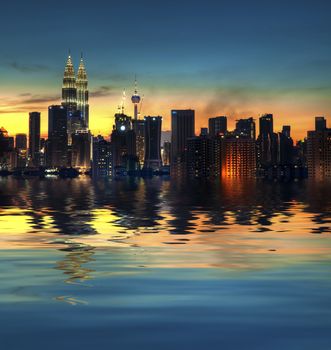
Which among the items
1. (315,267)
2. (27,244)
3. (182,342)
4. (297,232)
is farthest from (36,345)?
(297,232)

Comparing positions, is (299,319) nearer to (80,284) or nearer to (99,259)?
(80,284)

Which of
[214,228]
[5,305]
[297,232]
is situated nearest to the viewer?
[5,305]

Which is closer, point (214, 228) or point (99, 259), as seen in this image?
point (99, 259)

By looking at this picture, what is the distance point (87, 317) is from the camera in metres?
17.2

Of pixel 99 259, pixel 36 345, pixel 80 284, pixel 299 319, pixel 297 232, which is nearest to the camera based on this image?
pixel 36 345

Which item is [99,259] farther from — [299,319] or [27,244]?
[299,319]

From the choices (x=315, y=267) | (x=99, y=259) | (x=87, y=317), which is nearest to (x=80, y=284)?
(x=87, y=317)

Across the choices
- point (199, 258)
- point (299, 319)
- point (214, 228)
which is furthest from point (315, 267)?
point (214, 228)

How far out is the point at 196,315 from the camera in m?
17.6

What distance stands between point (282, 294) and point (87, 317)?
6.24m

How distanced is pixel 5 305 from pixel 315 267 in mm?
12600

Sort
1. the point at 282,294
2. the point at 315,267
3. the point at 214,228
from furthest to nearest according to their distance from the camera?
1. the point at 214,228
2. the point at 315,267
3. the point at 282,294

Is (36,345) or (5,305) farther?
(5,305)

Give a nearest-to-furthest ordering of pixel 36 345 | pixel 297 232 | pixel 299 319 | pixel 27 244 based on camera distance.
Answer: pixel 36 345
pixel 299 319
pixel 27 244
pixel 297 232
